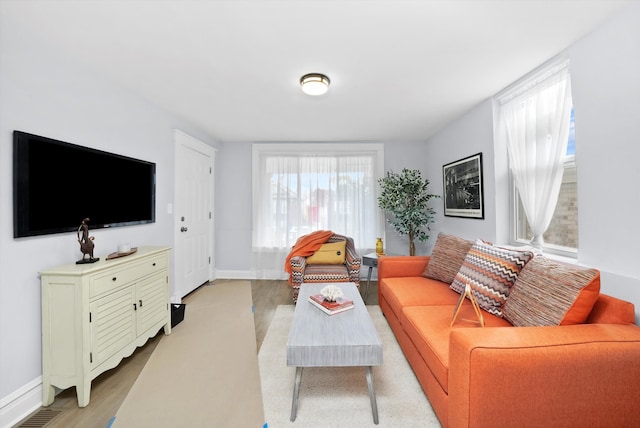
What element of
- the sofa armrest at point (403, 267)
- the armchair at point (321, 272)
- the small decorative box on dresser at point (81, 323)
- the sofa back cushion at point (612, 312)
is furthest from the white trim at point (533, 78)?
the small decorative box on dresser at point (81, 323)

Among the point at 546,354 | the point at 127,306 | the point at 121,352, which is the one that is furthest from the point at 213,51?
the point at 546,354

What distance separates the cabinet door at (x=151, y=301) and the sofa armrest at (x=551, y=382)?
2331 mm

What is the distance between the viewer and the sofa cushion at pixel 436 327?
1.41m

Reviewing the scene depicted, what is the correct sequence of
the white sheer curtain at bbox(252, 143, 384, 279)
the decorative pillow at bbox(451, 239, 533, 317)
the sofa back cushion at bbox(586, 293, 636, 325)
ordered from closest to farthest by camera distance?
the sofa back cushion at bbox(586, 293, 636, 325) → the decorative pillow at bbox(451, 239, 533, 317) → the white sheer curtain at bbox(252, 143, 384, 279)

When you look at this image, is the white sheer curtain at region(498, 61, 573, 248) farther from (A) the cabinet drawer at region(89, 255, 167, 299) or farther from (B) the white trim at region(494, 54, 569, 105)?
(A) the cabinet drawer at region(89, 255, 167, 299)

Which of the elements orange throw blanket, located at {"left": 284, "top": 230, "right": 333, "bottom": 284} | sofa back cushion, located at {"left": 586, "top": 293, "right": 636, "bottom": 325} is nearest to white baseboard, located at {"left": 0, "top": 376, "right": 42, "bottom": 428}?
orange throw blanket, located at {"left": 284, "top": 230, "right": 333, "bottom": 284}

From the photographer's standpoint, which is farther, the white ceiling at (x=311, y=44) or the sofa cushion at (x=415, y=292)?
the sofa cushion at (x=415, y=292)

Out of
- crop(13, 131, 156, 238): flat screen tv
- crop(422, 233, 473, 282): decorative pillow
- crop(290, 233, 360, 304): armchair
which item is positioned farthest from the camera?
crop(290, 233, 360, 304): armchair

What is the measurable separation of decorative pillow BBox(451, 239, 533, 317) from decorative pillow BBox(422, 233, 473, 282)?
1.27 ft

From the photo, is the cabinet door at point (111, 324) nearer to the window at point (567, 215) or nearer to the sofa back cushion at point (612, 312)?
the sofa back cushion at point (612, 312)

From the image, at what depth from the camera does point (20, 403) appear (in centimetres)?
158

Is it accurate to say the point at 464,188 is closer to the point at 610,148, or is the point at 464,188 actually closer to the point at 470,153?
the point at 470,153

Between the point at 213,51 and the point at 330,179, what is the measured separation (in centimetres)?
279

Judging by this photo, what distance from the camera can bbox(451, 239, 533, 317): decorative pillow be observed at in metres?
1.82
